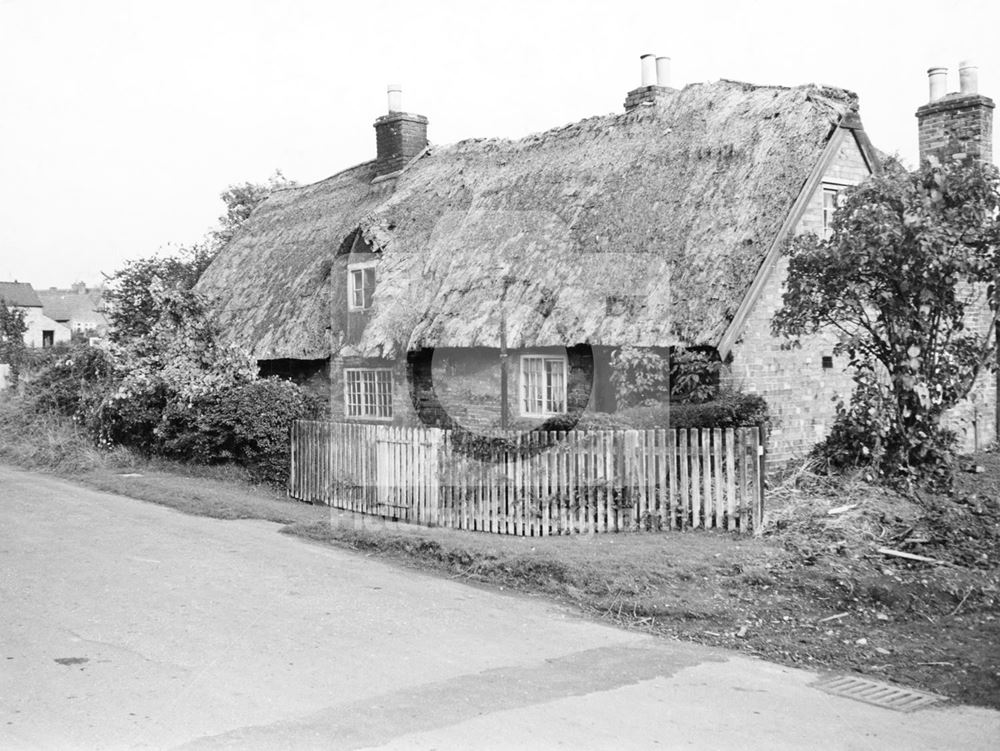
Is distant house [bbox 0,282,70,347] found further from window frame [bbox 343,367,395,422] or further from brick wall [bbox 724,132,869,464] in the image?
brick wall [bbox 724,132,869,464]

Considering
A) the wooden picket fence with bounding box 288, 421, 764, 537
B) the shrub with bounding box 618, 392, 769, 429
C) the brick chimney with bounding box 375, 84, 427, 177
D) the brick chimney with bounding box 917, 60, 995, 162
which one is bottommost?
the wooden picket fence with bounding box 288, 421, 764, 537

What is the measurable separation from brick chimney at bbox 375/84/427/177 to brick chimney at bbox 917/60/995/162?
40.9 ft

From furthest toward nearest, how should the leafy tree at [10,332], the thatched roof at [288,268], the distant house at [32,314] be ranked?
the distant house at [32,314] → the leafy tree at [10,332] → the thatched roof at [288,268]

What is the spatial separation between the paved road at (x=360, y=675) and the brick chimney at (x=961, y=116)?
13.6 metres

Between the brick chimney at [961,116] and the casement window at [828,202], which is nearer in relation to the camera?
the casement window at [828,202]

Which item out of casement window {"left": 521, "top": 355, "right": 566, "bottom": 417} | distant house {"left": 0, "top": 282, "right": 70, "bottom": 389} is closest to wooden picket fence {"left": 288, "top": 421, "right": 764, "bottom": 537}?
casement window {"left": 521, "top": 355, "right": 566, "bottom": 417}

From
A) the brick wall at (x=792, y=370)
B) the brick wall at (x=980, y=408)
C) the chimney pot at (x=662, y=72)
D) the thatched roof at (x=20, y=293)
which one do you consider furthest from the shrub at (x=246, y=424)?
the thatched roof at (x=20, y=293)

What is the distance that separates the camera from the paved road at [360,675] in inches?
233

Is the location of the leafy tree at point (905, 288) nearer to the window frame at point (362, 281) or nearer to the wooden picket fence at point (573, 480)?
the wooden picket fence at point (573, 480)

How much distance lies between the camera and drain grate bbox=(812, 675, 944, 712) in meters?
6.61

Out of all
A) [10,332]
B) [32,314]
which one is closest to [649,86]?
[10,332]

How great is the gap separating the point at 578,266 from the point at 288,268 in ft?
33.6

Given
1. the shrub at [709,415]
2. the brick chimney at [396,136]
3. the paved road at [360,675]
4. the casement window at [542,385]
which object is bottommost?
the paved road at [360,675]

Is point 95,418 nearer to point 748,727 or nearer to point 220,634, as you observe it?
point 220,634
